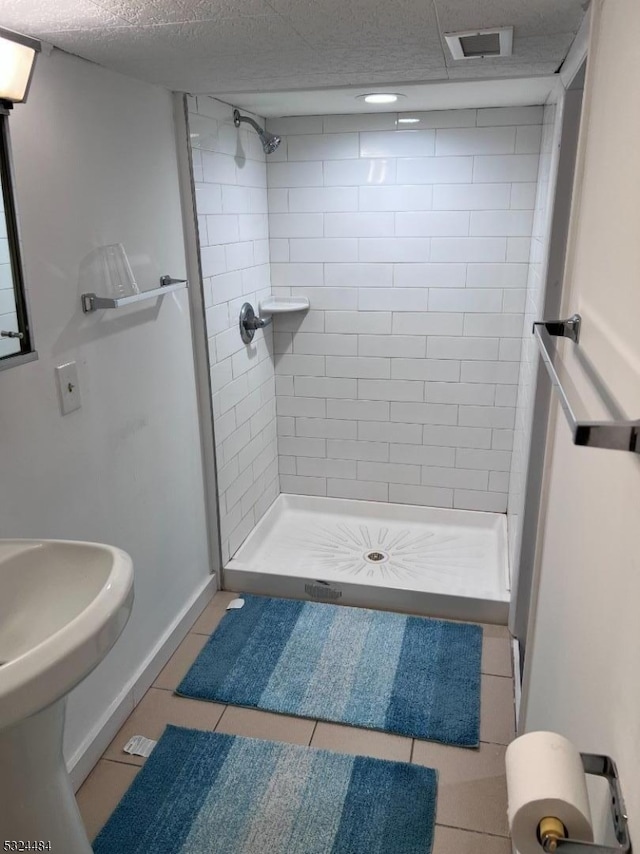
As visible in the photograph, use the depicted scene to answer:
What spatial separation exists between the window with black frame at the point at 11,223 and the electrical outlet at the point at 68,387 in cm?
13

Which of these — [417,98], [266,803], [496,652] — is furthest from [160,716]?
[417,98]

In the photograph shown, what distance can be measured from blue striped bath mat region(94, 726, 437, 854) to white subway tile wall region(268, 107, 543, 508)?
146 cm

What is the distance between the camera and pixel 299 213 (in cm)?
315

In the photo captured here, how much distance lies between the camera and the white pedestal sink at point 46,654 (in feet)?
3.44

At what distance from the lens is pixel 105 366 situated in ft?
6.41

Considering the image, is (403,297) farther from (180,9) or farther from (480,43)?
(180,9)

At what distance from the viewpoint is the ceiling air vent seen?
1.58 m

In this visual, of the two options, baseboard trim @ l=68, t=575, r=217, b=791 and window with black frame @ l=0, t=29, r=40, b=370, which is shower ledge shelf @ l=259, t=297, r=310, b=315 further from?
window with black frame @ l=0, t=29, r=40, b=370

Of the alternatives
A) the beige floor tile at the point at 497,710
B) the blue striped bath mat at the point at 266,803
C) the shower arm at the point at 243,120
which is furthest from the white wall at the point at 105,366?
the beige floor tile at the point at 497,710

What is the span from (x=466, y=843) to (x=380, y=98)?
252 centimetres

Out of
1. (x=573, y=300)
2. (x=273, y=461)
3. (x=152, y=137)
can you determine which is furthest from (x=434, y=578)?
(x=152, y=137)

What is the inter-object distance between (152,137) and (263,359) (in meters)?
1.28

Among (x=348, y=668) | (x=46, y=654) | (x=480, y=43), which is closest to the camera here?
(x=46, y=654)

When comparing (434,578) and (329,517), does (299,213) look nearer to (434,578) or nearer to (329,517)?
(329,517)
